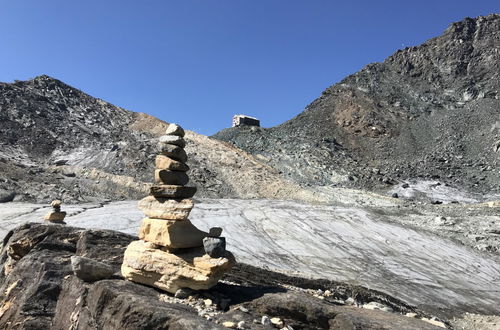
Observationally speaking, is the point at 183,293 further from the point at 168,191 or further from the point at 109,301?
the point at 168,191

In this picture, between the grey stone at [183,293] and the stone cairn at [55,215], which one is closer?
the grey stone at [183,293]

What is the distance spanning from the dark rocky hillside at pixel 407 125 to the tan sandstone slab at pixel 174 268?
1269 inches

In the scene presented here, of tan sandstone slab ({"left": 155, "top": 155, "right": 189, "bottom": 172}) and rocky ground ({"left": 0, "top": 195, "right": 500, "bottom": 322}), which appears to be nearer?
tan sandstone slab ({"left": 155, "top": 155, "right": 189, "bottom": 172})

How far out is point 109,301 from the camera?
7293 mm

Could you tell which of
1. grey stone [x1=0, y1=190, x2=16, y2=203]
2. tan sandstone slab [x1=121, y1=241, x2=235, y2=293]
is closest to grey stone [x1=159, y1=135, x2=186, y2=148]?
tan sandstone slab [x1=121, y1=241, x2=235, y2=293]

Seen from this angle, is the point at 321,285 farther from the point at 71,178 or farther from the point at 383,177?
the point at 383,177

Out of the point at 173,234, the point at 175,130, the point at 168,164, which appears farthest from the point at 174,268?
the point at 175,130

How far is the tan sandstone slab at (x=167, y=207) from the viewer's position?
8.20m

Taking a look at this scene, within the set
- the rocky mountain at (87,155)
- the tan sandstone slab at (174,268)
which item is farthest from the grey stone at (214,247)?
the rocky mountain at (87,155)

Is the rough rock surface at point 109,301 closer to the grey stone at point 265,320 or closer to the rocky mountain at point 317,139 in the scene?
the grey stone at point 265,320

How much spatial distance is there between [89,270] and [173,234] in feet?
6.83

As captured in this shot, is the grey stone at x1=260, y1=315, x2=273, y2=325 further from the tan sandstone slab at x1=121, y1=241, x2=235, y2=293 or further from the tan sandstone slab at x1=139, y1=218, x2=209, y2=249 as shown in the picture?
the tan sandstone slab at x1=139, y1=218, x2=209, y2=249

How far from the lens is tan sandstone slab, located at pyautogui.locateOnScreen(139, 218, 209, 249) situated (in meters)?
7.95

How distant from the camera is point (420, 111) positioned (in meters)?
61.1
